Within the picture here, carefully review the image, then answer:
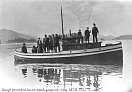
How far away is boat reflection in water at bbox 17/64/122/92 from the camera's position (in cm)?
274

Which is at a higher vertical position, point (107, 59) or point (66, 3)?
point (66, 3)

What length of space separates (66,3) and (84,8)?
0.16 meters

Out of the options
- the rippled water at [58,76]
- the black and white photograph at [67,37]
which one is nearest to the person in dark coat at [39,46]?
the black and white photograph at [67,37]

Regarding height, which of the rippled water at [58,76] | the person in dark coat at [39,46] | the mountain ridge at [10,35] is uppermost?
the mountain ridge at [10,35]

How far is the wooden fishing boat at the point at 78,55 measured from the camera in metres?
2.94

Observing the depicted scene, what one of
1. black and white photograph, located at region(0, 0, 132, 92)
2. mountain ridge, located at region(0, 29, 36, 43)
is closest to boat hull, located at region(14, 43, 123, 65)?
black and white photograph, located at region(0, 0, 132, 92)

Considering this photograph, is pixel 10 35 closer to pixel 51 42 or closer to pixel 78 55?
pixel 51 42

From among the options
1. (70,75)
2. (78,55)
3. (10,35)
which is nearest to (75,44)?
(78,55)

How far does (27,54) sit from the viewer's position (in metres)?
3.06

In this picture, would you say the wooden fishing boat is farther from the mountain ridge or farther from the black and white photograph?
the mountain ridge

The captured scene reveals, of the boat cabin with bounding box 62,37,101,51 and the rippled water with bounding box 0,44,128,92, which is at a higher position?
the boat cabin with bounding box 62,37,101,51

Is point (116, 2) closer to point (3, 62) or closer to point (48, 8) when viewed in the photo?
point (48, 8)

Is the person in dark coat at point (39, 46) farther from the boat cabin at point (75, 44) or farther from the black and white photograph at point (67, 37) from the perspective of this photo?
the boat cabin at point (75, 44)

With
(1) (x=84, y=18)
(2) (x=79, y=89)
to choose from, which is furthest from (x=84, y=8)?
(2) (x=79, y=89)
